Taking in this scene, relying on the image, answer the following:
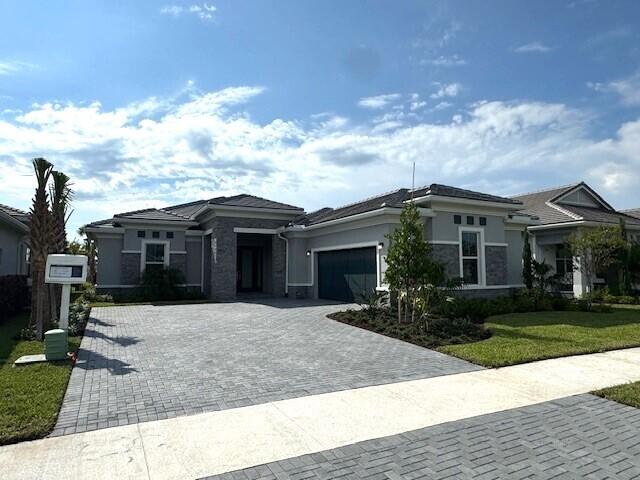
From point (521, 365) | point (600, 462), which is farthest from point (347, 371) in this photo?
point (600, 462)

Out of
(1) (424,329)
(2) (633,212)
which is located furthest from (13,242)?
(2) (633,212)

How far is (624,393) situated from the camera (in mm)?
5988

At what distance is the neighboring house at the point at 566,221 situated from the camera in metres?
21.6

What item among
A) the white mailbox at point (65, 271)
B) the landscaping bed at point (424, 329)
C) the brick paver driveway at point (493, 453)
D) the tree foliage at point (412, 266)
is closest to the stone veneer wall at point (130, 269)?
the white mailbox at point (65, 271)

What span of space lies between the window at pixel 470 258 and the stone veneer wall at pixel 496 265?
1.54ft

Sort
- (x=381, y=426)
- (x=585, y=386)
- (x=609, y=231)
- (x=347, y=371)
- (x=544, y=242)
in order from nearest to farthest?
(x=381, y=426) → (x=585, y=386) → (x=347, y=371) → (x=609, y=231) → (x=544, y=242)

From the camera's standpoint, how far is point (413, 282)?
11.9 metres

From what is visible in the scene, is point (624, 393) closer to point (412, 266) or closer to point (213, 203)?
point (412, 266)

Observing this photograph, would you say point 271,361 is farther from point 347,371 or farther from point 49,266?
point 49,266

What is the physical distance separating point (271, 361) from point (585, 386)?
5143mm

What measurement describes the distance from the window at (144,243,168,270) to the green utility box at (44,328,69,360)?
44.4 feet

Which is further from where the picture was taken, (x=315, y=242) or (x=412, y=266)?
(x=315, y=242)

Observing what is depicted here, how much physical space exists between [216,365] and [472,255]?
40.2 feet

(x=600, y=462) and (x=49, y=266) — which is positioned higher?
(x=49, y=266)
